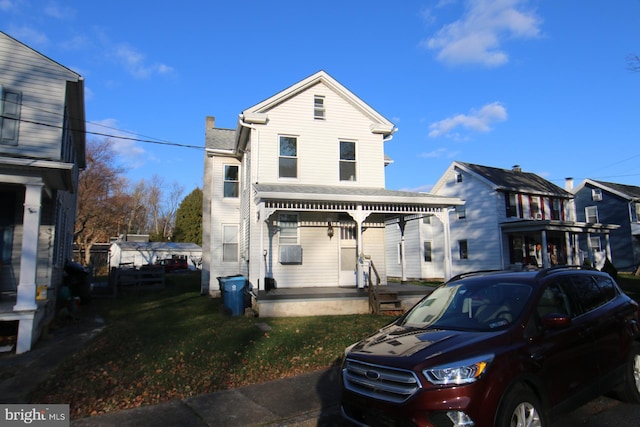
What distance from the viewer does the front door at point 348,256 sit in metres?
14.0

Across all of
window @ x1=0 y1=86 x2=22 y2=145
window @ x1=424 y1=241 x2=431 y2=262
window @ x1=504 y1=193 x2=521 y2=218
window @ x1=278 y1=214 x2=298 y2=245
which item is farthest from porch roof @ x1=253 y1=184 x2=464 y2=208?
window @ x1=424 y1=241 x2=431 y2=262

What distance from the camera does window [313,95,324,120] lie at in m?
14.7

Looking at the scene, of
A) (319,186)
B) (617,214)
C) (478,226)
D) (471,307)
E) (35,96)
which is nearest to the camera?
A: (471,307)

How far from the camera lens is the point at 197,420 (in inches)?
186

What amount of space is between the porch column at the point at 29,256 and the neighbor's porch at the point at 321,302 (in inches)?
203

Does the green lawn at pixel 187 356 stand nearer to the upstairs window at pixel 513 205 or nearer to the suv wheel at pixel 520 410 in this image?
the suv wheel at pixel 520 410

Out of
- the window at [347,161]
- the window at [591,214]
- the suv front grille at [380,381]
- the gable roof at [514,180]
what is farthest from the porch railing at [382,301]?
the window at [591,214]

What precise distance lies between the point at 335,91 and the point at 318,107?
0.89m

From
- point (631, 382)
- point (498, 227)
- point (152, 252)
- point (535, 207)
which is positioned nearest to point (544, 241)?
point (498, 227)

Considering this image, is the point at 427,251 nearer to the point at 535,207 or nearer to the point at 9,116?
the point at 535,207

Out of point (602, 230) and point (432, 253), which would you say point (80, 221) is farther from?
point (602, 230)

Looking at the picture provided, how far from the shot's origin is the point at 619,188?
1272 inches

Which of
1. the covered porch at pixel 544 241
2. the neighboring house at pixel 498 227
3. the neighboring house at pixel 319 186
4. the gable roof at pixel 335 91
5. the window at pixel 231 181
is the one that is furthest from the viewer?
the neighboring house at pixel 498 227

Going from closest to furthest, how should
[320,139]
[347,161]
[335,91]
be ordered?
1. [320,139]
2. [347,161]
3. [335,91]
